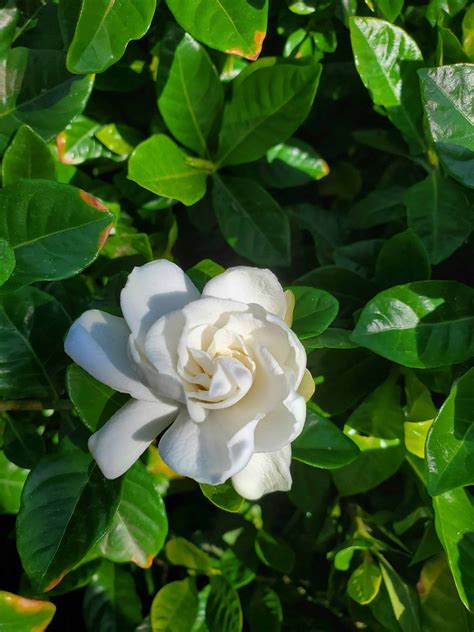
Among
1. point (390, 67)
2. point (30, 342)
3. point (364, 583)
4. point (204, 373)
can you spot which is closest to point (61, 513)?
point (30, 342)

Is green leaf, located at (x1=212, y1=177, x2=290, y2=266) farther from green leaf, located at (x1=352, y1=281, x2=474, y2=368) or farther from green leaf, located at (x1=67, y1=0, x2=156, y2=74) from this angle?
green leaf, located at (x1=67, y1=0, x2=156, y2=74)

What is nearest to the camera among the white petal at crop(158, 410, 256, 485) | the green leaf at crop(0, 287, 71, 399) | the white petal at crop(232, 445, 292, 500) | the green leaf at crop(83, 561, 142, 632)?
the white petal at crop(158, 410, 256, 485)

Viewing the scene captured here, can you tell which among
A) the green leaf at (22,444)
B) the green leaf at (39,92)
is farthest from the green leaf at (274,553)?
the green leaf at (39,92)

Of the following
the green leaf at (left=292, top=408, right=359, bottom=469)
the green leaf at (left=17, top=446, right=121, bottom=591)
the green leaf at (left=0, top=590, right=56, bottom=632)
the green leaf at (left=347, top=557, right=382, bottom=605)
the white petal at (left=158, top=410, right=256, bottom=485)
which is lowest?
the green leaf at (left=347, top=557, right=382, bottom=605)

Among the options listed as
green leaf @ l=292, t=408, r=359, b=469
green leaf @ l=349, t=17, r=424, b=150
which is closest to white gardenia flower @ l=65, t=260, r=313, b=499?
green leaf @ l=292, t=408, r=359, b=469

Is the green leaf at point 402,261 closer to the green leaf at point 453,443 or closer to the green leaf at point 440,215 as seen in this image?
the green leaf at point 440,215

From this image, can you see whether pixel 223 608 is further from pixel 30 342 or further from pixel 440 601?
pixel 30 342
